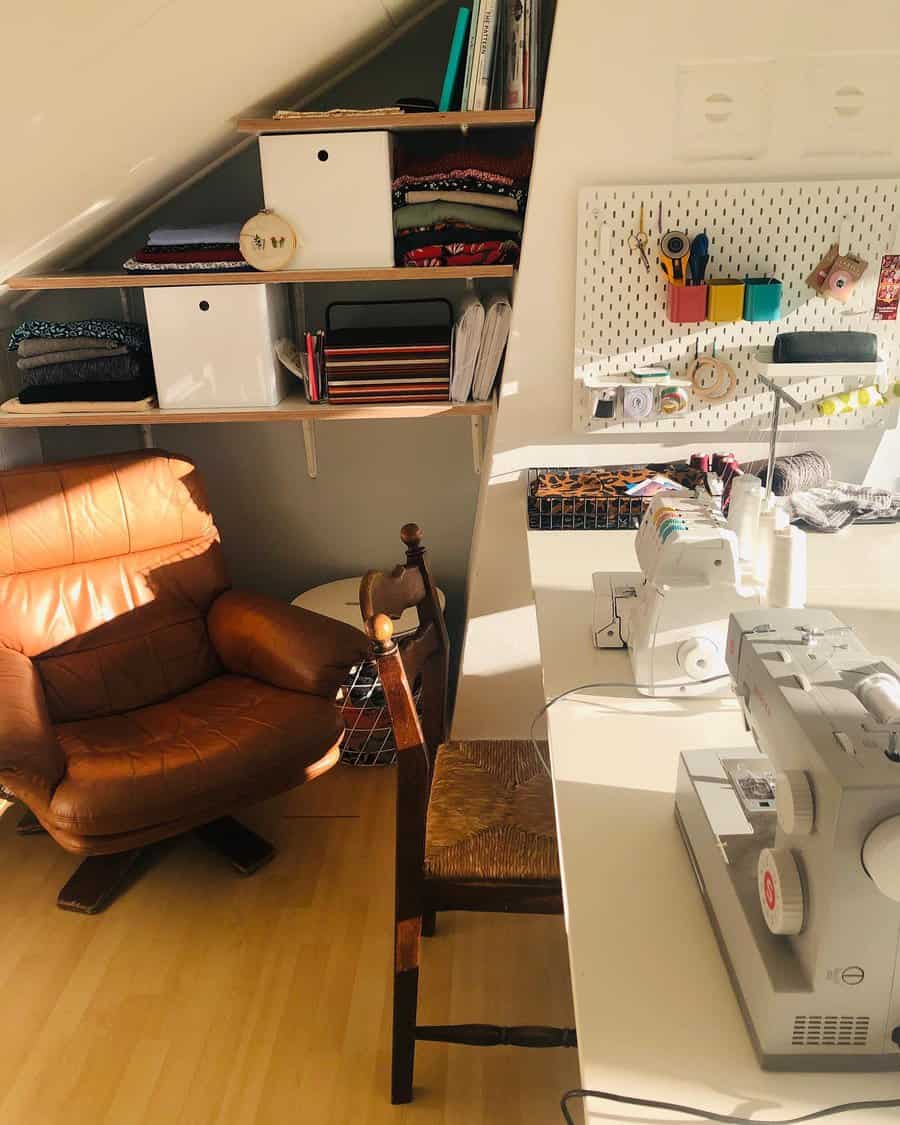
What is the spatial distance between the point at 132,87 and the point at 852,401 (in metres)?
1.65

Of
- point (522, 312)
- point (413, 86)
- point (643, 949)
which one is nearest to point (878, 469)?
point (522, 312)

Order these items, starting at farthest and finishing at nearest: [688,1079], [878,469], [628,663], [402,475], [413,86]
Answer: [402,475] < [413,86] < [878,469] < [628,663] < [688,1079]

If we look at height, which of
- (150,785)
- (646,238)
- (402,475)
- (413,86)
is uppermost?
(413,86)

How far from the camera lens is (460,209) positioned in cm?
231

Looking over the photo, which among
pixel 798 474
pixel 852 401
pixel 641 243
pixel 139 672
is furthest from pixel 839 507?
pixel 139 672

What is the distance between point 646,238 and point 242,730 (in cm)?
148

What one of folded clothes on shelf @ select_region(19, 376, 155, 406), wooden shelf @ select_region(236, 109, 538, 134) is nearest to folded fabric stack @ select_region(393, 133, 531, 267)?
wooden shelf @ select_region(236, 109, 538, 134)

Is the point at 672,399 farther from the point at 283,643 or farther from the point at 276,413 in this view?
the point at 283,643

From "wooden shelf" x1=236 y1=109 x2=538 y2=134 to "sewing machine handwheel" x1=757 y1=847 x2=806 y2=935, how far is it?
181 cm

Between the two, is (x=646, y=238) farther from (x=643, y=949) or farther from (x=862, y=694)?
(x=643, y=949)

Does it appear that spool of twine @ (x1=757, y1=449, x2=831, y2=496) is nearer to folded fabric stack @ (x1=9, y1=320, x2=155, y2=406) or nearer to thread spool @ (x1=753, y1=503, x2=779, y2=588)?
thread spool @ (x1=753, y1=503, x2=779, y2=588)

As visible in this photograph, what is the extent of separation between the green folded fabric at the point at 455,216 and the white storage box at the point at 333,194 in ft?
0.15

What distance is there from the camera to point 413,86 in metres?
2.63

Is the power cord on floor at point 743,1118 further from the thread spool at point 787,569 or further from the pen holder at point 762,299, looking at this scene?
the pen holder at point 762,299
